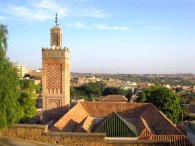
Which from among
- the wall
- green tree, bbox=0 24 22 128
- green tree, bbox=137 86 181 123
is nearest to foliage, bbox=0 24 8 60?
green tree, bbox=0 24 22 128

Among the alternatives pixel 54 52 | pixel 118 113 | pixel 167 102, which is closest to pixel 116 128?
pixel 118 113

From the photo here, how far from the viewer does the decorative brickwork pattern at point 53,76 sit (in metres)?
26.1

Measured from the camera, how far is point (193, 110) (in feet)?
174

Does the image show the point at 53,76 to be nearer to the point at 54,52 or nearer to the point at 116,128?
the point at 54,52

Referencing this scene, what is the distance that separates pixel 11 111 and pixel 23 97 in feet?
32.8

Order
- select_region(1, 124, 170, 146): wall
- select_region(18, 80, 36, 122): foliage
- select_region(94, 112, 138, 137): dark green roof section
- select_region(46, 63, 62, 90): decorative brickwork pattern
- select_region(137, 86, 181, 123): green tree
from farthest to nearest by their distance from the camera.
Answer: select_region(137, 86, 181, 123): green tree, select_region(46, 63, 62, 90): decorative brickwork pattern, select_region(18, 80, 36, 122): foliage, select_region(94, 112, 138, 137): dark green roof section, select_region(1, 124, 170, 146): wall

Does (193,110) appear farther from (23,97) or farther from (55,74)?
(23,97)

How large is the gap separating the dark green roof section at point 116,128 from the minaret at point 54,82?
308 inches

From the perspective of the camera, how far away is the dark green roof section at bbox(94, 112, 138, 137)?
17922 mm

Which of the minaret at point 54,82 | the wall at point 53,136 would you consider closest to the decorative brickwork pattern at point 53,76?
the minaret at point 54,82

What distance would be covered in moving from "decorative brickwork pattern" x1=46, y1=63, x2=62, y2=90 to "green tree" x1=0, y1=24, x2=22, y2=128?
553 inches

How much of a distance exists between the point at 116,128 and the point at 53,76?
947cm

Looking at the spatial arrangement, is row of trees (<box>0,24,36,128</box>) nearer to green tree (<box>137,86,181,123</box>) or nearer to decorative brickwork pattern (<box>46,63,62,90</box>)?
decorative brickwork pattern (<box>46,63,62,90</box>)

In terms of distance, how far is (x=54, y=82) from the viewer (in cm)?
2616
